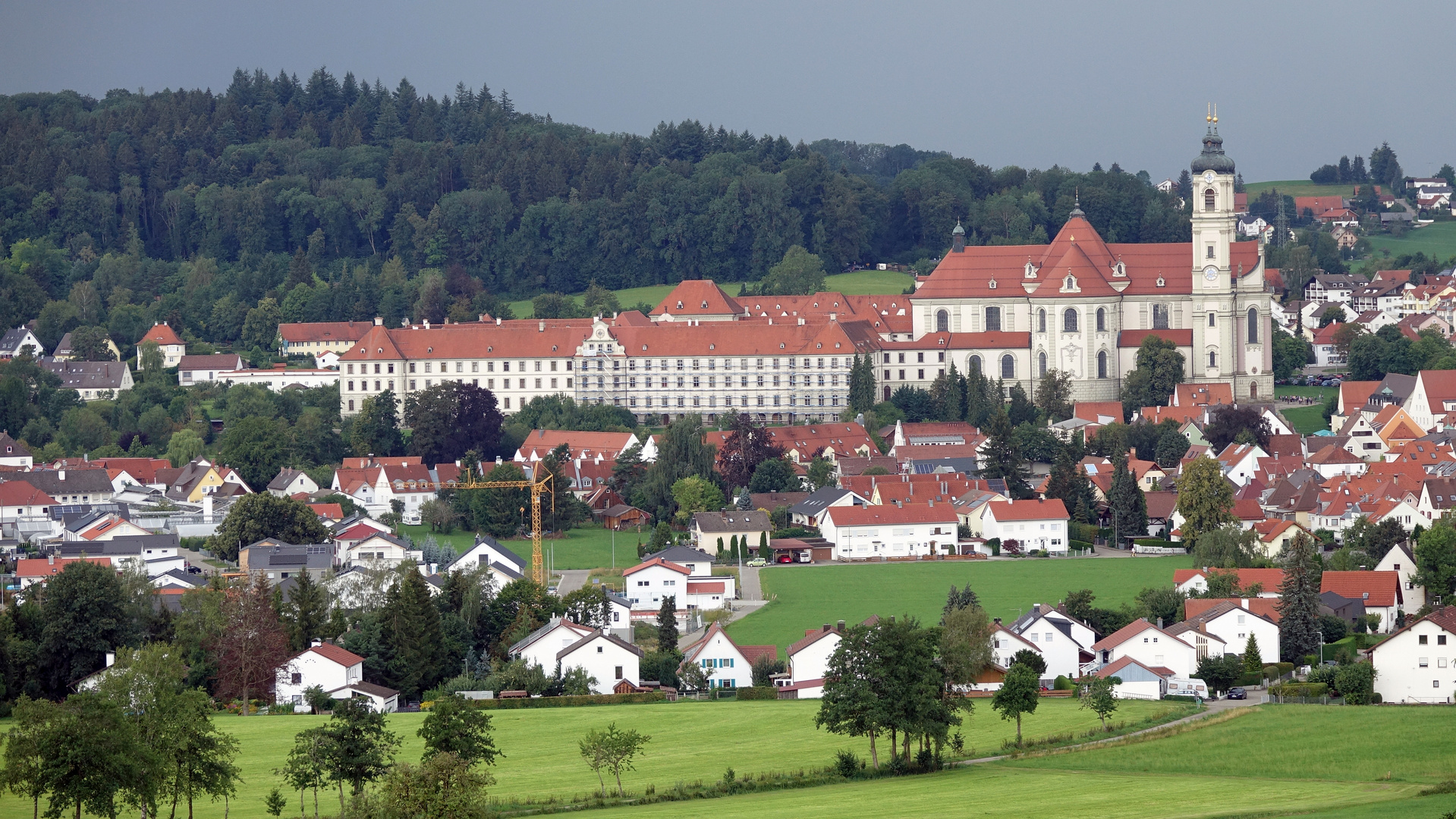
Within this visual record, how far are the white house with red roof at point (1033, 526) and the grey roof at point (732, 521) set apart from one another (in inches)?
272

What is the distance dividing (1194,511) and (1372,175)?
407 ft

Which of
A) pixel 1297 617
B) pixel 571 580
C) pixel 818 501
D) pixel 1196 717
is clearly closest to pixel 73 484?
pixel 571 580

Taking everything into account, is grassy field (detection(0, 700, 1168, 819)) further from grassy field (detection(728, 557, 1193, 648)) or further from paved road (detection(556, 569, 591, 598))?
paved road (detection(556, 569, 591, 598))

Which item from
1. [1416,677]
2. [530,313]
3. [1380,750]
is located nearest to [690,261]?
[530,313]

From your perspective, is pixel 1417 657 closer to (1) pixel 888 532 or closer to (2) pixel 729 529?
(1) pixel 888 532

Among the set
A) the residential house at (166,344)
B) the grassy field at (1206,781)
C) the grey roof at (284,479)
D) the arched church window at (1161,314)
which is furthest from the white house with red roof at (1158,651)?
the residential house at (166,344)

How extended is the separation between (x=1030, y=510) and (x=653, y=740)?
30974mm

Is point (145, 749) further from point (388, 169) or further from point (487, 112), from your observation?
point (487, 112)

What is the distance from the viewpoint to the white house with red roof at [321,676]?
48.2 m

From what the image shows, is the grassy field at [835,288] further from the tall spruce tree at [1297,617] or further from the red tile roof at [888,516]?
the tall spruce tree at [1297,617]

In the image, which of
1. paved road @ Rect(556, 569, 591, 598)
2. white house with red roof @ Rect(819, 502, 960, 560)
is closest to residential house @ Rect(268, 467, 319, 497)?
paved road @ Rect(556, 569, 591, 598)

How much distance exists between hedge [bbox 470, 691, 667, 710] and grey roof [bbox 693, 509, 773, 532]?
70.6ft

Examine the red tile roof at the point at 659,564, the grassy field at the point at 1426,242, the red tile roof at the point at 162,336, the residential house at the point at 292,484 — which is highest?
the grassy field at the point at 1426,242

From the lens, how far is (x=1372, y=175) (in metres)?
184
